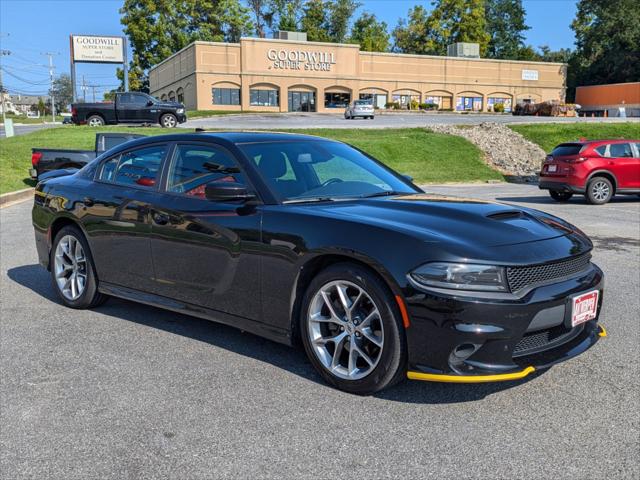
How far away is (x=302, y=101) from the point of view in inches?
2739

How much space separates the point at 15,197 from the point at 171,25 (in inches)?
2724

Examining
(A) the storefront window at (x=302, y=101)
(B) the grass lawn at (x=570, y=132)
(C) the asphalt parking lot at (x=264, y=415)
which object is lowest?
(C) the asphalt parking lot at (x=264, y=415)

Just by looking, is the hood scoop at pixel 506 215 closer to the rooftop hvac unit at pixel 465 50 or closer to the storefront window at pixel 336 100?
the storefront window at pixel 336 100

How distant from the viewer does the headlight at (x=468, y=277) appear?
337cm

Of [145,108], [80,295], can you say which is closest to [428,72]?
[145,108]

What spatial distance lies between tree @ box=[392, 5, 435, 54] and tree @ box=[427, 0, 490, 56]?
859 millimetres

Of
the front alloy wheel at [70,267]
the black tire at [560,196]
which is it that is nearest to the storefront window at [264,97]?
the black tire at [560,196]

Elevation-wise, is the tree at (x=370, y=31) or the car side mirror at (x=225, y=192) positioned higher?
the tree at (x=370, y=31)

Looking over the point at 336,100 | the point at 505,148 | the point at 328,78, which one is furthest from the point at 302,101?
the point at 505,148

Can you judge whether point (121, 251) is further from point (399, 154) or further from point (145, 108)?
point (145, 108)

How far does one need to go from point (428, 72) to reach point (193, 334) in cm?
7536

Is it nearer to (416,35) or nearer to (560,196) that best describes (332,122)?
(560,196)

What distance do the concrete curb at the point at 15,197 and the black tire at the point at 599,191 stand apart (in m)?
14.2

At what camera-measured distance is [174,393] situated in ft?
12.6
